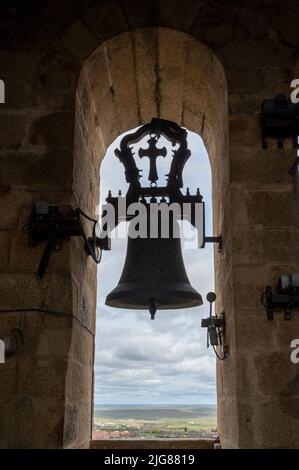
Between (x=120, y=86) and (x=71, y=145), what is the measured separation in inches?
34.4

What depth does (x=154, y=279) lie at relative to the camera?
319cm

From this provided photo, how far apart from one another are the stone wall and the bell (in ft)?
0.77

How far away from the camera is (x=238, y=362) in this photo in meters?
2.99

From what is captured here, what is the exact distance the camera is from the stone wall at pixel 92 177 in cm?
297

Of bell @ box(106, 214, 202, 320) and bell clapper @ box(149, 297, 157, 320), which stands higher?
bell @ box(106, 214, 202, 320)

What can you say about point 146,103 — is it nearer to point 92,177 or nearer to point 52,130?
point 92,177

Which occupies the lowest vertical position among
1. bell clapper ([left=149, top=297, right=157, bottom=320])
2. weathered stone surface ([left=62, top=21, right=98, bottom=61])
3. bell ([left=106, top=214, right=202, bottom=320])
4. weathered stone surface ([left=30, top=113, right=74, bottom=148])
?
bell clapper ([left=149, top=297, right=157, bottom=320])

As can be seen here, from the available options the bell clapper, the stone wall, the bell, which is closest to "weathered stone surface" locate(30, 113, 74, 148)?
the stone wall

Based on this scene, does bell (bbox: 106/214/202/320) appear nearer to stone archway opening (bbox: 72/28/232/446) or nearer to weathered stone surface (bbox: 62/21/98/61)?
stone archway opening (bbox: 72/28/232/446)

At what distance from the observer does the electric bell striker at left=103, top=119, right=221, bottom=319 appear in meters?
3.22

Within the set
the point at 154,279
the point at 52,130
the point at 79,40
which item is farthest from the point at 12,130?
the point at 154,279

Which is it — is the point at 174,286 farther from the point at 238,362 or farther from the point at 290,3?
the point at 290,3

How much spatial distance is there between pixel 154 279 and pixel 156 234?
28 centimetres

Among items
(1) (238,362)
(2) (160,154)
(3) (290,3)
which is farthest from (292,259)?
Result: (3) (290,3)
